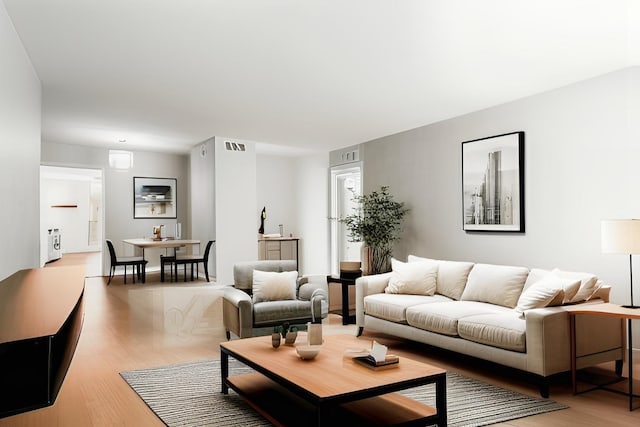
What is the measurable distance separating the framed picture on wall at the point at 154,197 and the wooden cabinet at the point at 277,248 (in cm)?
244

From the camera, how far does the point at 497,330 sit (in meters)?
3.75

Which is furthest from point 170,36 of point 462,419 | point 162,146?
point 162,146

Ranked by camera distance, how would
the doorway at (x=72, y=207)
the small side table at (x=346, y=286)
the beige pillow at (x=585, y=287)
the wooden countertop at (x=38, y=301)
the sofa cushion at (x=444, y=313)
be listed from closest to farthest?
the wooden countertop at (x=38, y=301) → the beige pillow at (x=585, y=287) → the sofa cushion at (x=444, y=313) → the small side table at (x=346, y=286) → the doorway at (x=72, y=207)

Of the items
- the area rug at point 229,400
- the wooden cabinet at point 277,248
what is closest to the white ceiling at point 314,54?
the area rug at point 229,400

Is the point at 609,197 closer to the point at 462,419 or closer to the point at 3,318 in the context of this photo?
the point at 462,419

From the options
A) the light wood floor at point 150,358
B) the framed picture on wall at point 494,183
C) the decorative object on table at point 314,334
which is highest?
the framed picture on wall at point 494,183

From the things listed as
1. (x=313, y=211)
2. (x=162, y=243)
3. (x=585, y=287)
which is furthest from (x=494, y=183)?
(x=162, y=243)

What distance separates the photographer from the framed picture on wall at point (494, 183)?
5387mm

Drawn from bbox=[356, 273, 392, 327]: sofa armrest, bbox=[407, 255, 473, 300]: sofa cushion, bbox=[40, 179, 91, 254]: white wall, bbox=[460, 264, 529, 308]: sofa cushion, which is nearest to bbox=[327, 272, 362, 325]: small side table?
bbox=[356, 273, 392, 327]: sofa armrest

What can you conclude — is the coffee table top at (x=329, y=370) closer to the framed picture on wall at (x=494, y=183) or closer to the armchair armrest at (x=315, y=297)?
the armchair armrest at (x=315, y=297)

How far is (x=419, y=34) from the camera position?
3.64m

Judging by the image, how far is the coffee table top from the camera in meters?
2.62

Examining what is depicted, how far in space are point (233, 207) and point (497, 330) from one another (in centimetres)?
580

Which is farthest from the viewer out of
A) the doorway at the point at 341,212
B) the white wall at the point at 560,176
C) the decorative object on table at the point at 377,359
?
the doorway at the point at 341,212
